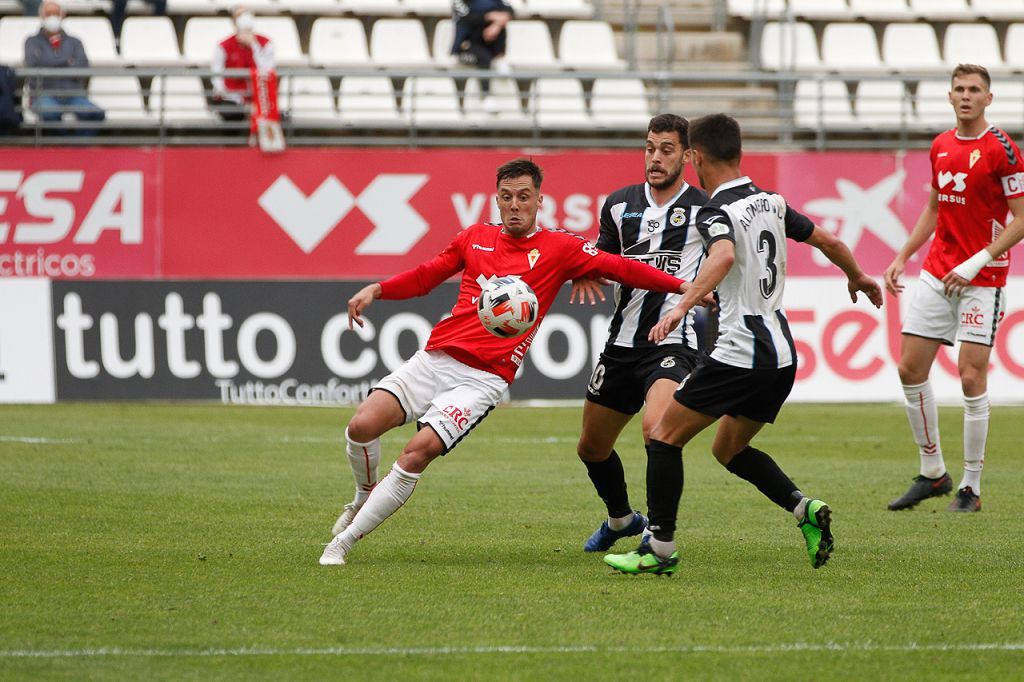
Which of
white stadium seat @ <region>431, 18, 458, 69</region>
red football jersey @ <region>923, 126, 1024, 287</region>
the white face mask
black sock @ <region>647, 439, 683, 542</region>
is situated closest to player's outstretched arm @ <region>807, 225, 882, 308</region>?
black sock @ <region>647, 439, 683, 542</region>

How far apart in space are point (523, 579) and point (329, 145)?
40.6ft

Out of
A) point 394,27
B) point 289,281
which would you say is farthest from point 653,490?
point 394,27

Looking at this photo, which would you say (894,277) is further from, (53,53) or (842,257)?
(53,53)

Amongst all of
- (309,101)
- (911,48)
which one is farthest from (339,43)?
(911,48)

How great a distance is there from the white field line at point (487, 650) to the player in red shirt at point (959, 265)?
3.94m

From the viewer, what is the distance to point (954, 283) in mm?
8750

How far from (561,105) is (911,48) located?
235 inches

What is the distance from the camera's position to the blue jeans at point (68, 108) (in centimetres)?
1750

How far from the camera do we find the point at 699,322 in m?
8.26

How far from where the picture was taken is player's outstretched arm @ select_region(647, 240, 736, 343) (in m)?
6.30

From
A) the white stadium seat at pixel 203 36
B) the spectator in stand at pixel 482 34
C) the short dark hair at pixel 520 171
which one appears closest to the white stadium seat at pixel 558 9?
the spectator in stand at pixel 482 34

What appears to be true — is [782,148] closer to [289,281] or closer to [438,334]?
[289,281]

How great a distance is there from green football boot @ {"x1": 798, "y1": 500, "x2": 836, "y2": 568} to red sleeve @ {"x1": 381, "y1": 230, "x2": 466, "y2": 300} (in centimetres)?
208

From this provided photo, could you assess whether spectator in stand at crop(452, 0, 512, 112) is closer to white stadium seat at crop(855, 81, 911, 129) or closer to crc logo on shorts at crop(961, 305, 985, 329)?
white stadium seat at crop(855, 81, 911, 129)
